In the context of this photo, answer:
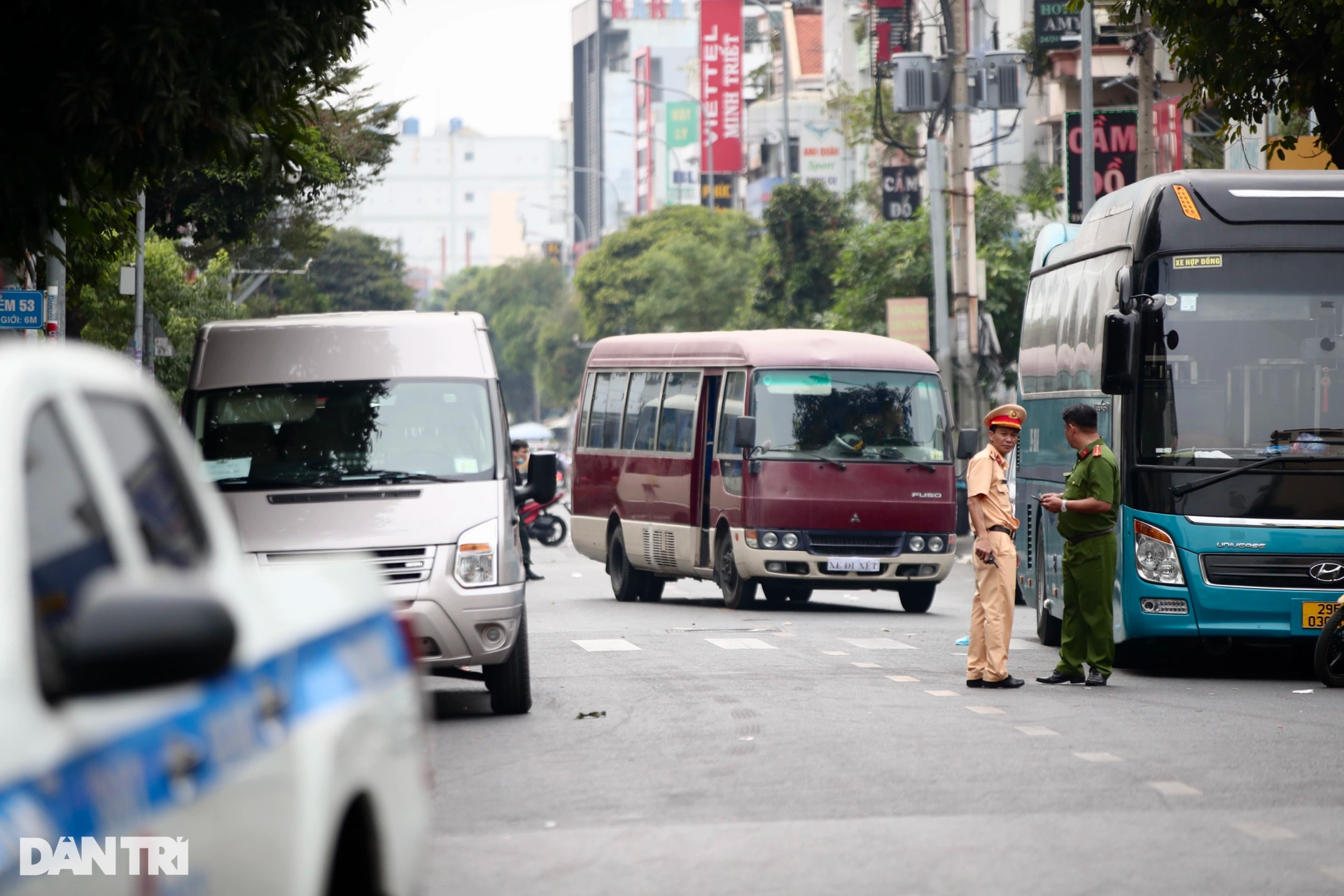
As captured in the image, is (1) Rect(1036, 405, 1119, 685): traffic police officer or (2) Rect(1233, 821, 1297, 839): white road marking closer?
(2) Rect(1233, 821, 1297, 839): white road marking

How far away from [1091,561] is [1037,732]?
2592 mm

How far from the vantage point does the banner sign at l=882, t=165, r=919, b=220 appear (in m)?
51.1

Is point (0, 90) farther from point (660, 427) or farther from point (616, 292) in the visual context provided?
point (616, 292)

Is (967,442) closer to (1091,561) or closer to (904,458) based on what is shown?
(904,458)

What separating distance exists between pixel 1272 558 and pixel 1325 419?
3.26 feet

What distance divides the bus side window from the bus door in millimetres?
212

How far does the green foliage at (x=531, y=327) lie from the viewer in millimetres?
124750

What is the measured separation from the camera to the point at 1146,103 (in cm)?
3078

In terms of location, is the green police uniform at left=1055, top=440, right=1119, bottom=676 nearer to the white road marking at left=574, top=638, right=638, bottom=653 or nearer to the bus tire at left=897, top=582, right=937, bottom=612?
the white road marking at left=574, top=638, right=638, bottom=653

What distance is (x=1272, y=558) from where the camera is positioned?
14.0m

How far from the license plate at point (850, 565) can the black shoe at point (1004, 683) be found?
801 cm

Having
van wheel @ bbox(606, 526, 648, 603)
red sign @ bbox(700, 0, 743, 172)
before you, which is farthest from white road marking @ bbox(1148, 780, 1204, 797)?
red sign @ bbox(700, 0, 743, 172)

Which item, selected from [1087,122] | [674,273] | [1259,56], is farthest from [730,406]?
[674,273]

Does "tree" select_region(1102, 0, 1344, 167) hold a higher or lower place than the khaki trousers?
higher
